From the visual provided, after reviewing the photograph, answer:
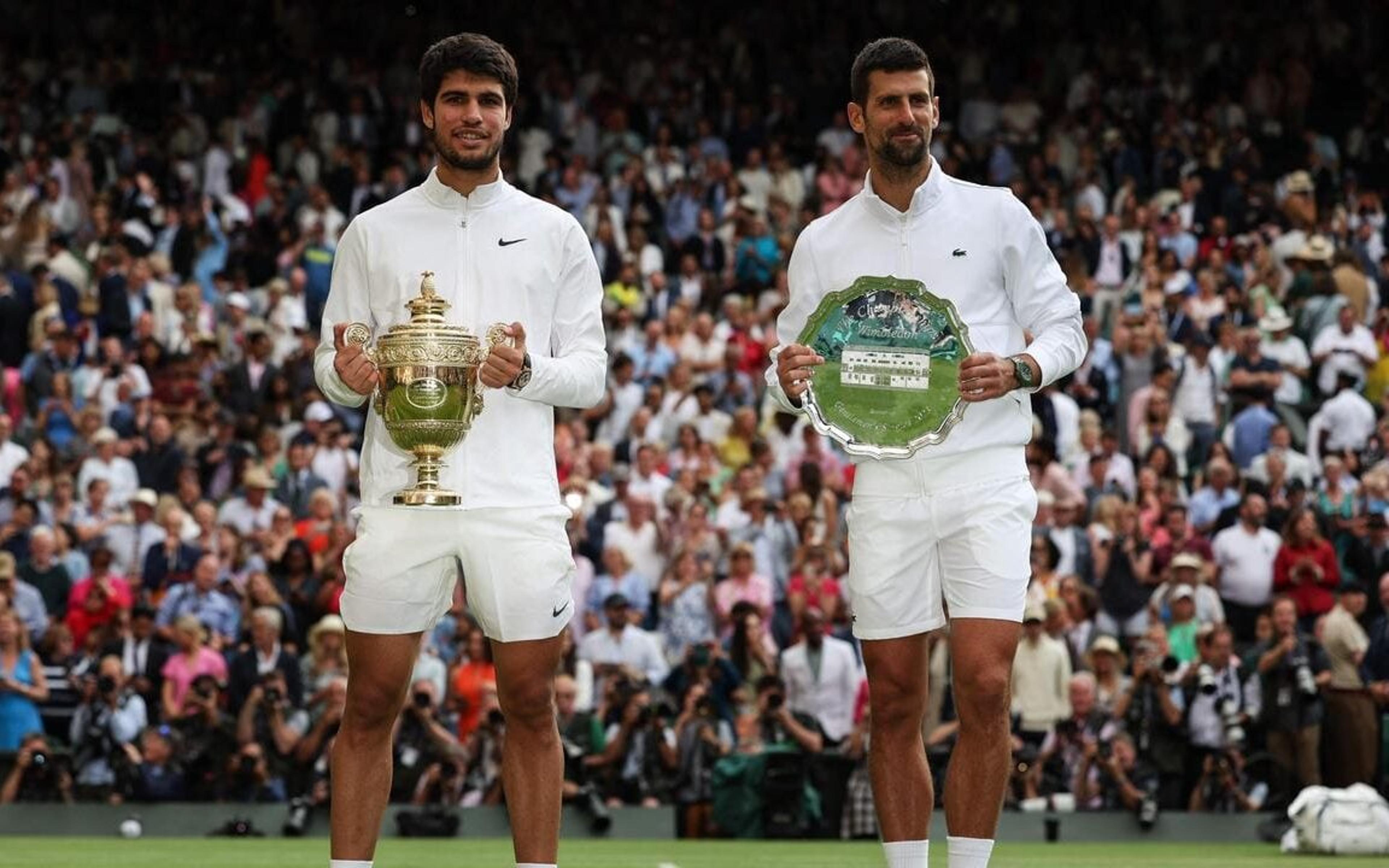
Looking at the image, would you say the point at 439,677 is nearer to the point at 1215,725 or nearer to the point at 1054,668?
the point at 1054,668

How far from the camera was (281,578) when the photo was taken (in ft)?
62.1

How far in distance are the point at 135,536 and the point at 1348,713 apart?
9037mm

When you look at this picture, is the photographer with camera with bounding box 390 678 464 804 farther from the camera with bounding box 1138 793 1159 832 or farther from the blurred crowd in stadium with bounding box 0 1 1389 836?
the camera with bounding box 1138 793 1159 832

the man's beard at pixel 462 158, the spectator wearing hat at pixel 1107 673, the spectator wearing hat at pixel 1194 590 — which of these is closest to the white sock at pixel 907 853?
the man's beard at pixel 462 158

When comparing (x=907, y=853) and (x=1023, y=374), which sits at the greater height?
(x=1023, y=374)

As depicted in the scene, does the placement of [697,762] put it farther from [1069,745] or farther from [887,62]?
[887,62]

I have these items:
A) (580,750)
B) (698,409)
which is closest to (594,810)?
(580,750)

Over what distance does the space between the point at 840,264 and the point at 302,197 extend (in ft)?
60.0

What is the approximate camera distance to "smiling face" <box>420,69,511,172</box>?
7.48 metres

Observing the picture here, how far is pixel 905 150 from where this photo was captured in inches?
314

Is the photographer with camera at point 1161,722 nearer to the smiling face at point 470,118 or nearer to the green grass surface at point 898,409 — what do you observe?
the green grass surface at point 898,409

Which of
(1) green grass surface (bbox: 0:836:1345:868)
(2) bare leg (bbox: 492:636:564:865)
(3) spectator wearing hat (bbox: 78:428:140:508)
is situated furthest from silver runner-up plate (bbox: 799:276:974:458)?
(3) spectator wearing hat (bbox: 78:428:140:508)

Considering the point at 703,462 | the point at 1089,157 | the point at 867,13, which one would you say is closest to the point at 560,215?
the point at 703,462

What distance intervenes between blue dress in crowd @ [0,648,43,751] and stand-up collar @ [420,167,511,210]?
434 inches
